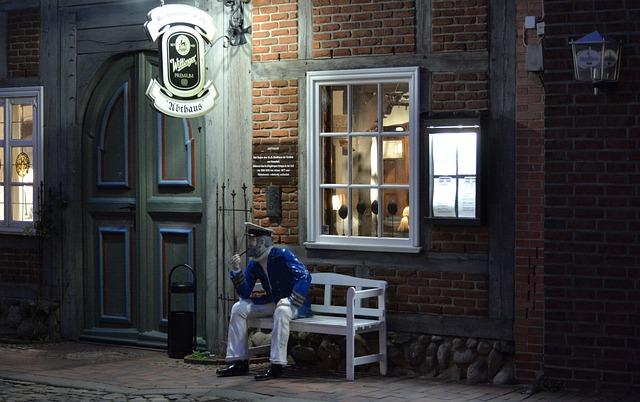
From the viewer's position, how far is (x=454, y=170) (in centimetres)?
1059

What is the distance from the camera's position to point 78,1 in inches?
520

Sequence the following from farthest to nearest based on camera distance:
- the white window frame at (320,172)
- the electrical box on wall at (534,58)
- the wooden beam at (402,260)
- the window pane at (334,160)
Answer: the window pane at (334,160) < the white window frame at (320,172) < the wooden beam at (402,260) < the electrical box on wall at (534,58)

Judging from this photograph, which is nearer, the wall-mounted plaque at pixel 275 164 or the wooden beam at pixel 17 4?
the wall-mounted plaque at pixel 275 164

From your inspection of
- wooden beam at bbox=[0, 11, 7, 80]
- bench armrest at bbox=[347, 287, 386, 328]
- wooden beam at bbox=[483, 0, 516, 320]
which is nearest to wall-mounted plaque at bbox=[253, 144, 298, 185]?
bench armrest at bbox=[347, 287, 386, 328]

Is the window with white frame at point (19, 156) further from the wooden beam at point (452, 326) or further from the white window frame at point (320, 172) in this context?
the wooden beam at point (452, 326)

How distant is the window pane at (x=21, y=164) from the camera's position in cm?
1377

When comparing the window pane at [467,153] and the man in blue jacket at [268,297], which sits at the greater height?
the window pane at [467,153]

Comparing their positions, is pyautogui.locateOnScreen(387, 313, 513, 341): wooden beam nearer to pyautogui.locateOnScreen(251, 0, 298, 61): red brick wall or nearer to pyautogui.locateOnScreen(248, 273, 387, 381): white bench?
pyautogui.locateOnScreen(248, 273, 387, 381): white bench

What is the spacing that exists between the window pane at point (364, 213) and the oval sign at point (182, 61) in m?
1.88

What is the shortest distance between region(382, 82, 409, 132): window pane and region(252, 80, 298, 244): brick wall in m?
0.95

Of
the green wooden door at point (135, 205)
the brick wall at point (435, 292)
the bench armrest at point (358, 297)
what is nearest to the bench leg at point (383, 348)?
the bench armrest at point (358, 297)

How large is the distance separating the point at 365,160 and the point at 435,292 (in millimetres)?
1442

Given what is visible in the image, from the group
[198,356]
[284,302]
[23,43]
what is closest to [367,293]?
[284,302]

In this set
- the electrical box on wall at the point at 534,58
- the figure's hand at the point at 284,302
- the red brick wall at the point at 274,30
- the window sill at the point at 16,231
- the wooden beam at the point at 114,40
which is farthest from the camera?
the window sill at the point at 16,231
